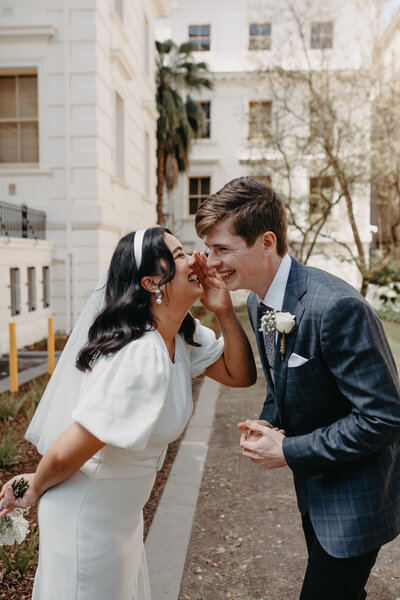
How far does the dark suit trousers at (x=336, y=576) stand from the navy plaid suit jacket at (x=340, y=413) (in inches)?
3.1

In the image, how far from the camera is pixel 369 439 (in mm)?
1752

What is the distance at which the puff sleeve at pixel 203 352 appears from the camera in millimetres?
2387

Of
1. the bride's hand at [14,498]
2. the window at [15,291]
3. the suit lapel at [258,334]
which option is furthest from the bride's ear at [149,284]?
the window at [15,291]

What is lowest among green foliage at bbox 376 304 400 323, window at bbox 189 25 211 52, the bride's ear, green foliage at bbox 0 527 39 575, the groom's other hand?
green foliage at bbox 376 304 400 323

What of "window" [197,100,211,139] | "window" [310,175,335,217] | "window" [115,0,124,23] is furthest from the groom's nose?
"window" [197,100,211,139]

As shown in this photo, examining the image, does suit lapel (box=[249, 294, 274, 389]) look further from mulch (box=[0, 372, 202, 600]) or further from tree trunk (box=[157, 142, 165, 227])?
tree trunk (box=[157, 142, 165, 227])

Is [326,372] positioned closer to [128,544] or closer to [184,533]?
[128,544]

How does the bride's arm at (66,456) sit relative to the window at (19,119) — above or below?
below

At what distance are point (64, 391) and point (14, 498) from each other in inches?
17.5

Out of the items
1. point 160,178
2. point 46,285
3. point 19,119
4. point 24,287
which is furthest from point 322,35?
point 24,287

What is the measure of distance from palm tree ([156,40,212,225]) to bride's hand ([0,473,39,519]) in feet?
73.7

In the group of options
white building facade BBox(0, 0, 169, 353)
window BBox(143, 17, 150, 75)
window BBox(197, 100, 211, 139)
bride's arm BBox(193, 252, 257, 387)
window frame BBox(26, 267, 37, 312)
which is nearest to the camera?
bride's arm BBox(193, 252, 257, 387)

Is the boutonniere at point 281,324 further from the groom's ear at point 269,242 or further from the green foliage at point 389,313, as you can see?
the green foliage at point 389,313

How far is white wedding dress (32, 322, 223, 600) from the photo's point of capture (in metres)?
1.75
